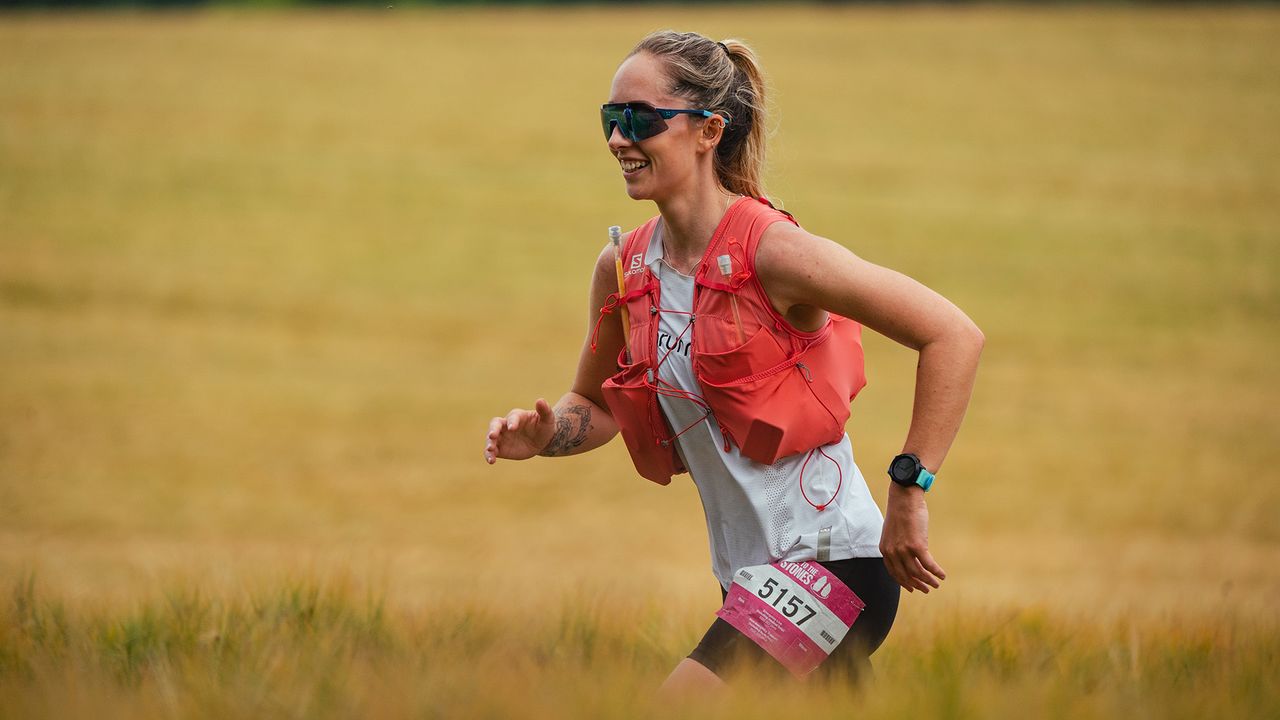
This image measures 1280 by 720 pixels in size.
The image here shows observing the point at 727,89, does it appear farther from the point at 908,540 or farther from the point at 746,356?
the point at 908,540

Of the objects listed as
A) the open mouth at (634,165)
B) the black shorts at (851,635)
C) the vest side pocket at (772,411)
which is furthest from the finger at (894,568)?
the open mouth at (634,165)

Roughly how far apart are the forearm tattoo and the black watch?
105 cm

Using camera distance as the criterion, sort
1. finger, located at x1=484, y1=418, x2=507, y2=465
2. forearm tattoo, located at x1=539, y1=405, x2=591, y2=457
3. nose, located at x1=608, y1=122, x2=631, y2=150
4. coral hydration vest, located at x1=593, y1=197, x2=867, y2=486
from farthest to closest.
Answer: forearm tattoo, located at x1=539, y1=405, x2=591, y2=457, finger, located at x1=484, y1=418, x2=507, y2=465, nose, located at x1=608, y1=122, x2=631, y2=150, coral hydration vest, located at x1=593, y1=197, x2=867, y2=486

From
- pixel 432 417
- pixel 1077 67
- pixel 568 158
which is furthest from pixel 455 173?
pixel 1077 67

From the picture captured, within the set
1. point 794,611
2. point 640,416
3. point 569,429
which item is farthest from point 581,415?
point 794,611

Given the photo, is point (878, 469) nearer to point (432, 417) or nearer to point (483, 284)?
point (432, 417)

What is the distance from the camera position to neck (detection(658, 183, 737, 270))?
11.7ft

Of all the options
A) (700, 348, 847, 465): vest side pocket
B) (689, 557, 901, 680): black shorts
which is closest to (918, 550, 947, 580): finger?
(689, 557, 901, 680): black shorts

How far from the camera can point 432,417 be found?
49.6ft

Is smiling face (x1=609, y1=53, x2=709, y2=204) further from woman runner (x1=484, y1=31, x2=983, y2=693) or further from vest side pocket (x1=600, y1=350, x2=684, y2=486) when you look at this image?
vest side pocket (x1=600, y1=350, x2=684, y2=486)

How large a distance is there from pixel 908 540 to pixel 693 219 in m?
0.99

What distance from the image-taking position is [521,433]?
378 centimetres

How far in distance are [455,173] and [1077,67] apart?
1652 cm

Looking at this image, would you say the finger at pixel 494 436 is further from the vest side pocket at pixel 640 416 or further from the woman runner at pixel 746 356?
the vest side pocket at pixel 640 416
